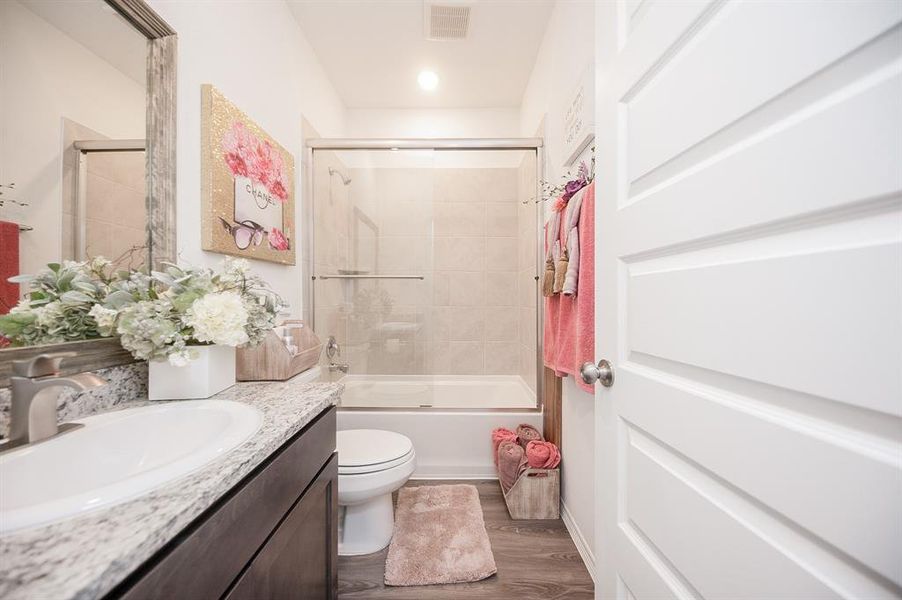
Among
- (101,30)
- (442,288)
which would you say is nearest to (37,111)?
(101,30)

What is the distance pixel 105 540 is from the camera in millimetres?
378

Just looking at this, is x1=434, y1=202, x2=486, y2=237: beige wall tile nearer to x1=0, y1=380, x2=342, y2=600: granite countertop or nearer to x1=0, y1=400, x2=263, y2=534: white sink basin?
x1=0, y1=400, x2=263, y2=534: white sink basin

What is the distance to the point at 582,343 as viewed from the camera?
1237mm

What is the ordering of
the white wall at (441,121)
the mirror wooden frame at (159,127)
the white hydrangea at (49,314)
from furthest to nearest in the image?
the white wall at (441,121) < the mirror wooden frame at (159,127) < the white hydrangea at (49,314)

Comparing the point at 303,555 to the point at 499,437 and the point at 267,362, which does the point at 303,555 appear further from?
the point at 499,437

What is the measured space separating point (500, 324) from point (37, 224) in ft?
8.62

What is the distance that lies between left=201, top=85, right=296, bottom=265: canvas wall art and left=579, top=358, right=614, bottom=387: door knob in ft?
4.41

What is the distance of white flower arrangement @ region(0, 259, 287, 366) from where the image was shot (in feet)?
2.45

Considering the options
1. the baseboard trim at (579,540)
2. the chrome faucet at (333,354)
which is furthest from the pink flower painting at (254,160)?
the baseboard trim at (579,540)

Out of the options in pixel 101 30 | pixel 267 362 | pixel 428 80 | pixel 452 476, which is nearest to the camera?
pixel 101 30

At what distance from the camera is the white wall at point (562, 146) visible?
1402 millimetres

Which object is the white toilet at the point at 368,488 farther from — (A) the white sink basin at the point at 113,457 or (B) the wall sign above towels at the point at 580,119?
(B) the wall sign above towels at the point at 580,119

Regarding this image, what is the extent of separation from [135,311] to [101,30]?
28.4 inches

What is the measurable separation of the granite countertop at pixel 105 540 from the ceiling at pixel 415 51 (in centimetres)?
233
